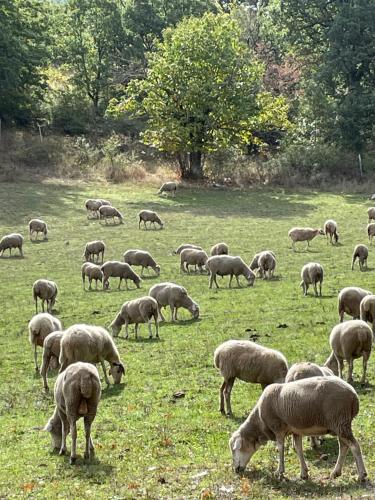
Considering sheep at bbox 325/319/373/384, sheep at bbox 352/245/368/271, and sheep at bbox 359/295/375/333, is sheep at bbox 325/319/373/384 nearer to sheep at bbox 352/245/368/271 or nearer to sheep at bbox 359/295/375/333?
sheep at bbox 359/295/375/333

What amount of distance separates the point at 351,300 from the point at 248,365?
677 centimetres

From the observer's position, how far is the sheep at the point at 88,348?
15602mm

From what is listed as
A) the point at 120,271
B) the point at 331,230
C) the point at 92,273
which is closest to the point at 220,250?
the point at 120,271

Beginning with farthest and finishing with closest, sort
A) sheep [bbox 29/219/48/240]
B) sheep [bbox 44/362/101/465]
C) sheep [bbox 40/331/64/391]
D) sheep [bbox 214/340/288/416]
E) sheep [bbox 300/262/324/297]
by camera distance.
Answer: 1. sheep [bbox 29/219/48/240]
2. sheep [bbox 300/262/324/297]
3. sheep [bbox 40/331/64/391]
4. sheep [bbox 214/340/288/416]
5. sheep [bbox 44/362/101/465]

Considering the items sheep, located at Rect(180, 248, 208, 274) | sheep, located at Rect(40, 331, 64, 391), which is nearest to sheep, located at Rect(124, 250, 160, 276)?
sheep, located at Rect(180, 248, 208, 274)

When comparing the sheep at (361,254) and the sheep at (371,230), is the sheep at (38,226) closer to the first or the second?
the sheep at (371,230)

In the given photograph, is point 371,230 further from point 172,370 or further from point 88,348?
point 88,348

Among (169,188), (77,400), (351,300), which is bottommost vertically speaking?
(77,400)

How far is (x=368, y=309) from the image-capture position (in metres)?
18.2

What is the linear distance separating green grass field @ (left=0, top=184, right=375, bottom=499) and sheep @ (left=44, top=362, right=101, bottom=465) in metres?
0.35

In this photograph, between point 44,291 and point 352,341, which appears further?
point 44,291

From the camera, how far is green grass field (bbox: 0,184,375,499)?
36.0ft

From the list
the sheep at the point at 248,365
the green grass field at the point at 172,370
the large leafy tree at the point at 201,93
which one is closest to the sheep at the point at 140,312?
the green grass field at the point at 172,370

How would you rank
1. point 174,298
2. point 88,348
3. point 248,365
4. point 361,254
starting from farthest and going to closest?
point 361,254, point 174,298, point 88,348, point 248,365
